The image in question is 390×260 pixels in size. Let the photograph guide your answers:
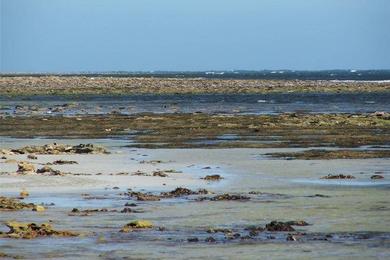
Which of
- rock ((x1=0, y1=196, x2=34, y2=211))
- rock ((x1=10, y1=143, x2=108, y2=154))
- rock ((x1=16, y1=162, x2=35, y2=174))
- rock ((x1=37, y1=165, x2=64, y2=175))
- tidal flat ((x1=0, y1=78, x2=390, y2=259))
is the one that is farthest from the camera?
rock ((x1=10, y1=143, x2=108, y2=154))

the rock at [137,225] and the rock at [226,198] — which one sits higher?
the rock at [137,225]

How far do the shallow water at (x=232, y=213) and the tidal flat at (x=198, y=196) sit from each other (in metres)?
0.02

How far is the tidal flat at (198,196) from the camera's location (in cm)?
1420

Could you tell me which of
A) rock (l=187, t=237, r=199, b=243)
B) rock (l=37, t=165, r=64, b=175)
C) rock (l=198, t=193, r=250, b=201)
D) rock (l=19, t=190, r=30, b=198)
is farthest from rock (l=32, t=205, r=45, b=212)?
rock (l=37, t=165, r=64, b=175)

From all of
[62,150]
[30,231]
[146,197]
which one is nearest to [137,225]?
[30,231]

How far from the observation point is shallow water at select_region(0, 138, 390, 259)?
13836mm

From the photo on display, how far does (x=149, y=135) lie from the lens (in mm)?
38938

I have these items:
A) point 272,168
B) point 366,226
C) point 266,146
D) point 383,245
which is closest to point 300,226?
point 366,226

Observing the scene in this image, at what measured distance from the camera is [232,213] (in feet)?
56.8

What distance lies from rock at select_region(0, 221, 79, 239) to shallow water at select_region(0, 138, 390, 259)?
312 mm

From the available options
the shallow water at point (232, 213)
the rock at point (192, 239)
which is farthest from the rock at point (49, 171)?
the rock at point (192, 239)

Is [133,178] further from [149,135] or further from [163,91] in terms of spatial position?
[163,91]

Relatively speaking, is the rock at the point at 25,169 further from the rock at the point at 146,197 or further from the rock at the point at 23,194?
the rock at the point at 146,197

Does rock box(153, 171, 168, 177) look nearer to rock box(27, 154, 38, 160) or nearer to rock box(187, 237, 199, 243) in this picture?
rock box(27, 154, 38, 160)
